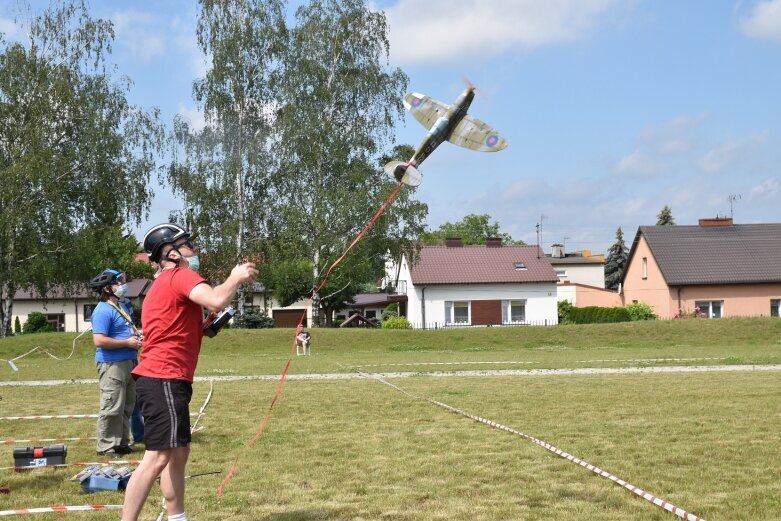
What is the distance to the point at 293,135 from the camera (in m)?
35.5

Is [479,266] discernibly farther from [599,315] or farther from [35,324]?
[35,324]

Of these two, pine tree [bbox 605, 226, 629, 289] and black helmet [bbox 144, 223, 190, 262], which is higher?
pine tree [bbox 605, 226, 629, 289]

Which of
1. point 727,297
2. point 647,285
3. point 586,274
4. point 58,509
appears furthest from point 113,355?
point 586,274

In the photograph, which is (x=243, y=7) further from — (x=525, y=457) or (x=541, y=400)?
(x=525, y=457)

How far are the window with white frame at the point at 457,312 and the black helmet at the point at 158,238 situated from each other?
160ft

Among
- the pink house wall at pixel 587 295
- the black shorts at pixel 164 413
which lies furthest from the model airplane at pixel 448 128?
the pink house wall at pixel 587 295

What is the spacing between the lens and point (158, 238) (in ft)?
17.4

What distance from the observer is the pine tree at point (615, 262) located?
263ft

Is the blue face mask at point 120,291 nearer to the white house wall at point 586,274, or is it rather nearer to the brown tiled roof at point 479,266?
the brown tiled roof at point 479,266

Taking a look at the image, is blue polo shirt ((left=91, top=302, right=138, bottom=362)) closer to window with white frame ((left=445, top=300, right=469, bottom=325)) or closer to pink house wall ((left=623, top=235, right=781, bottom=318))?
pink house wall ((left=623, top=235, right=781, bottom=318))

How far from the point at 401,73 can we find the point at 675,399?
95.8 feet

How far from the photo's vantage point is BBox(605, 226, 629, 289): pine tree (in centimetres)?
8006

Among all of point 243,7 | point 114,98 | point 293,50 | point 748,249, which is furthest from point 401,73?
point 748,249

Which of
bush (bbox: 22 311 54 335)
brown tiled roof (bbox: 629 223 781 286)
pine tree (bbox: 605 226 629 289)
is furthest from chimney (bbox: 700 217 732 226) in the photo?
bush (bbox: 22 311 54 335)
